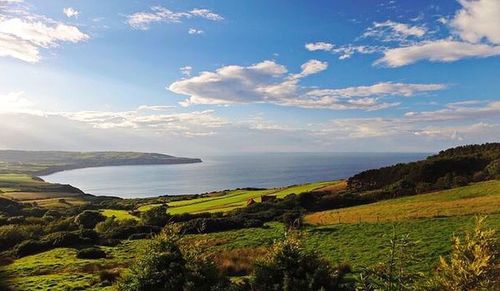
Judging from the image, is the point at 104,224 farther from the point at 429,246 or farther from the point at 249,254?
the point at 429,246

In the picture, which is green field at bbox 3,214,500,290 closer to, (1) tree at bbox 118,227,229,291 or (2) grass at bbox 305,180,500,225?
(2) grass at bbox 305,180,500,225

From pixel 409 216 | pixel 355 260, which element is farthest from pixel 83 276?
pixel 409 216

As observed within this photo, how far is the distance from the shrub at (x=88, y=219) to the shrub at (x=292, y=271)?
5479 centimetres

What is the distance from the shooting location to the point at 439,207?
43.0 m

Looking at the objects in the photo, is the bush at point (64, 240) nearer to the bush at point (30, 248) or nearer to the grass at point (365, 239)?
the bush at point (30, 248)

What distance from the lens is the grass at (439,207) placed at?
1545 inches

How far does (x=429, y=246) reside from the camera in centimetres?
2652

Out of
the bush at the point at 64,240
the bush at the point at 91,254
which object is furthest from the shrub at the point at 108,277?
the bush at the point at 64,240

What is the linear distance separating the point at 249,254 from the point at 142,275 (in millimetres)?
13165

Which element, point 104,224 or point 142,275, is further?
point 104,224

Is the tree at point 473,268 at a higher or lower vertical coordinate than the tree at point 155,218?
higher

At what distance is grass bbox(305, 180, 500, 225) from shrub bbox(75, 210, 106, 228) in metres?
36.5

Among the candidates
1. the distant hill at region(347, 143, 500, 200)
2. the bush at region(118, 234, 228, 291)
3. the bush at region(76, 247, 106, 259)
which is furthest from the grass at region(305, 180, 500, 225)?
the bush at region(118, 234, 228, 291)

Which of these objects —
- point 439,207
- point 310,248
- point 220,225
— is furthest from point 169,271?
point 439,207
